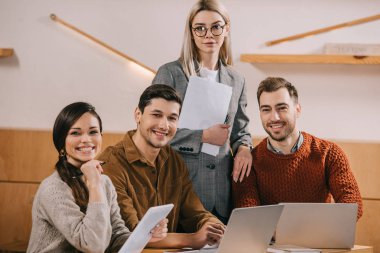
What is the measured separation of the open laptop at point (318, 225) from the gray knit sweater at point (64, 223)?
1.89ft

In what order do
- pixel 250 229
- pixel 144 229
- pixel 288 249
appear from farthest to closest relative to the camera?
pixel 288 249 < pixel 250 229 < pixel 144 229

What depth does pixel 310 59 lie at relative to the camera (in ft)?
12.0

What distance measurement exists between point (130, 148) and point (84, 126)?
0.38 meters

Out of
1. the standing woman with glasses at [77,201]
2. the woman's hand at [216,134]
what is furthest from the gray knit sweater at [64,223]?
the woman's hand at [216,134]

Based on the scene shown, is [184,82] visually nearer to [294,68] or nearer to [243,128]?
[243,128]

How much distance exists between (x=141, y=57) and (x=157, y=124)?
162 cm

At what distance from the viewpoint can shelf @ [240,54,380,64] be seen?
3.62 meters

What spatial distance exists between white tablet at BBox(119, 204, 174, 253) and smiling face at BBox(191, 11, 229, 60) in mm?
960

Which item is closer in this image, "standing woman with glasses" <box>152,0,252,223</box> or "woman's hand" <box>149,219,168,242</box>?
"woman's hand" <box>149,219,168,242</box>

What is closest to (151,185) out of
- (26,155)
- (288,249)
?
(288,249)

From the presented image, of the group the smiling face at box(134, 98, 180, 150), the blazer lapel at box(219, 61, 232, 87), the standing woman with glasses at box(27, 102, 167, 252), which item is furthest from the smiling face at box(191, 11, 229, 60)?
the standing woman with glasses at box(27, 102, 167, 252)

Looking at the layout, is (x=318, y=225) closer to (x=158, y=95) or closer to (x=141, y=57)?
(x=158, y=95)

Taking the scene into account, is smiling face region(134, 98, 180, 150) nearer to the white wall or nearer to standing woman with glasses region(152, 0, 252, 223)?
standing woman with glasses region(152, 0, 252, 223)

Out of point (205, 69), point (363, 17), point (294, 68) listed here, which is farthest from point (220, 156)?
point (363, 17)
